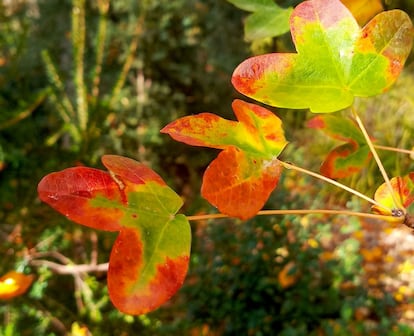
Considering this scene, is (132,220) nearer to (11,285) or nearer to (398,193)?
(398,193)

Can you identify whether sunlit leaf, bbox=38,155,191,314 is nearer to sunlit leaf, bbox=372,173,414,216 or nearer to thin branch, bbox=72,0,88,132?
sunlit leaf, bbox=372,173,414,216

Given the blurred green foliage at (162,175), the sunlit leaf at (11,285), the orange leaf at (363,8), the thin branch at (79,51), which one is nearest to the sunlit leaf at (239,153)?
the orange leaf at (363,8)

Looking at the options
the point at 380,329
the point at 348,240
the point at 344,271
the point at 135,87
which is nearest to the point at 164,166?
the point at 135,87

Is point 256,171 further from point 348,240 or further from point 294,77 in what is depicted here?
point 348,240

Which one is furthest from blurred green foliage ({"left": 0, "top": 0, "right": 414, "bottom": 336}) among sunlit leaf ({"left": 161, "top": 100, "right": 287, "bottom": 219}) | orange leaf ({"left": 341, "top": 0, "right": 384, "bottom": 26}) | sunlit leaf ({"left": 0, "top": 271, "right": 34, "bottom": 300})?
sunlit leaf ({"left": 161, "top": 100, "right": 287, "bottom": 219})

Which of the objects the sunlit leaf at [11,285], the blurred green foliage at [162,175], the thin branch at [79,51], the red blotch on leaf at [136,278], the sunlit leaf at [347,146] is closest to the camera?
the red blotch on leaf at [136,278]

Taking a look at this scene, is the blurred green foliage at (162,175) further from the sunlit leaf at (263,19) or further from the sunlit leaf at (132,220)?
the sunlit leaf at (132,220)
